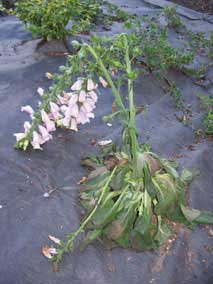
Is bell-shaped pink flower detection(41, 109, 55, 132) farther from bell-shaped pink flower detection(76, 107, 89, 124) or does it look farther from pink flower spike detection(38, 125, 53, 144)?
bell-shaped pink flower detection(76, 107, 89, 124)

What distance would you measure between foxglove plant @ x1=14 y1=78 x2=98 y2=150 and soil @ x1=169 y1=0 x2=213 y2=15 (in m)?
4.46

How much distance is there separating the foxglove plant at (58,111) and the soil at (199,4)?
446 centimetres

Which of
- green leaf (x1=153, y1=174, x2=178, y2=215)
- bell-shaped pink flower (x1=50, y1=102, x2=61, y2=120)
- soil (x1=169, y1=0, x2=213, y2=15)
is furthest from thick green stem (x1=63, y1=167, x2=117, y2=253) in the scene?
soil (x1=169, y1=0, x2=213, y2=15)

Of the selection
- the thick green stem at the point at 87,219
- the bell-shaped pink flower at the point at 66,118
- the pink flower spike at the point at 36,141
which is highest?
the bell-shaped pink flower at the point at 66,118

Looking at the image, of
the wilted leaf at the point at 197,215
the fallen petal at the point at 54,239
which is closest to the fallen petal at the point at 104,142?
the wilted leaf at the point at 197,215

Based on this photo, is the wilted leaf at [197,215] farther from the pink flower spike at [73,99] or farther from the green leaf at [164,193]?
the pink flower spike at [73,99]

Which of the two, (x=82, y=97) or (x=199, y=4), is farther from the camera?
(x=199, y=4)

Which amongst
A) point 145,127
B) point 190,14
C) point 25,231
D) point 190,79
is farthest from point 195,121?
point 190,14

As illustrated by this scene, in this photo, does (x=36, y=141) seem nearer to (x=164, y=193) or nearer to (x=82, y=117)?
(x=82, y=117)

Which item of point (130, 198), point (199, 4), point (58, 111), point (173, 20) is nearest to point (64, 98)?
point (58, 111)

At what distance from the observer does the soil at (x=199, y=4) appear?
622 cm

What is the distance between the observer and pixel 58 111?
2.31 meters

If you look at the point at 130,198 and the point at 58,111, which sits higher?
the point at 58,111

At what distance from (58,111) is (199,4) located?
15.8 ft
